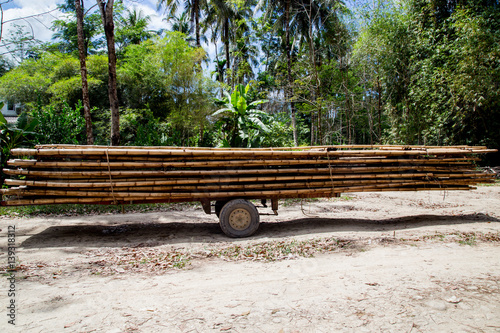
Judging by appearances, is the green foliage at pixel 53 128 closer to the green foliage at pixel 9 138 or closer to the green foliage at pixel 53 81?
the green foliage at pixel 9 138

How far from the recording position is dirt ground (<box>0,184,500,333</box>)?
277cm

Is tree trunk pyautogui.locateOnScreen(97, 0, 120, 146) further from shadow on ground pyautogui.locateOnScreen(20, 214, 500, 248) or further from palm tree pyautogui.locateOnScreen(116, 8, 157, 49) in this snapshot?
palm tree pyautogui.locateOnScreen(116, 8, 157, 49)

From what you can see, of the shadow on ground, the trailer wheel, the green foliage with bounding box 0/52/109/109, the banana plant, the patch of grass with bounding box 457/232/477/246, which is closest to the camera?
the patch of grass with bounding box 457/232/477/246

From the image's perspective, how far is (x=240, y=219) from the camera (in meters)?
5.82

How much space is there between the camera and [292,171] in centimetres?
622

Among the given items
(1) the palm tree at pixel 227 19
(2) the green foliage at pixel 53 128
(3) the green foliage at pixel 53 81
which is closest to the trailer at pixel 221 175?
(2) the green foliage at pixel 53 128

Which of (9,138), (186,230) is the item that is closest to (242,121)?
(186,230)

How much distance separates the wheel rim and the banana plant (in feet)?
20.1

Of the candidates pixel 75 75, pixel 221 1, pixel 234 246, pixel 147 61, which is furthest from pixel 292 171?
pixel 221 1

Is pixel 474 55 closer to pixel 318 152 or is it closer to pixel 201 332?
pixel 318 152

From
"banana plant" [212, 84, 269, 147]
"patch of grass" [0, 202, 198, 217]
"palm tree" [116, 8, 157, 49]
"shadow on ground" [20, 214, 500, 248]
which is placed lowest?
"shadow on ground" [20, 214, 500, 248]

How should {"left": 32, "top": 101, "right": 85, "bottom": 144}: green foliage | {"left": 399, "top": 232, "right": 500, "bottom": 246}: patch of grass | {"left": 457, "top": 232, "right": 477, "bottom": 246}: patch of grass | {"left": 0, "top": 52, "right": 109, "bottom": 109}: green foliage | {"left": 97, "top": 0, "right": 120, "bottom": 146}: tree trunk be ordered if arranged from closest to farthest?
{"left": 457, "top": 232, "right": 477, "bottom": 246}: patch of grass, {"left": 399, "top": 232, "right": 500, "bottom": 246}: patch of grass, {"left": 97, "top": 0, "right": 120, "bottom": 146}: tree trunk, {"left": 32, "top": 101, "right": 85, "bottom": 144}: green foliage, {"left": 0, "top": 52, "right": 109, "bottom": 109}: green foliage

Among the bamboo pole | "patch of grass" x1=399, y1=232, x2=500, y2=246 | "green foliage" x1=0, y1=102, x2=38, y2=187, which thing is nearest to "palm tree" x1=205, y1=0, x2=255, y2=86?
"green foliage" x1=0, y1=102, x2=38, y2=187

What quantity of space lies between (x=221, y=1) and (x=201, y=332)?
2488 cm
